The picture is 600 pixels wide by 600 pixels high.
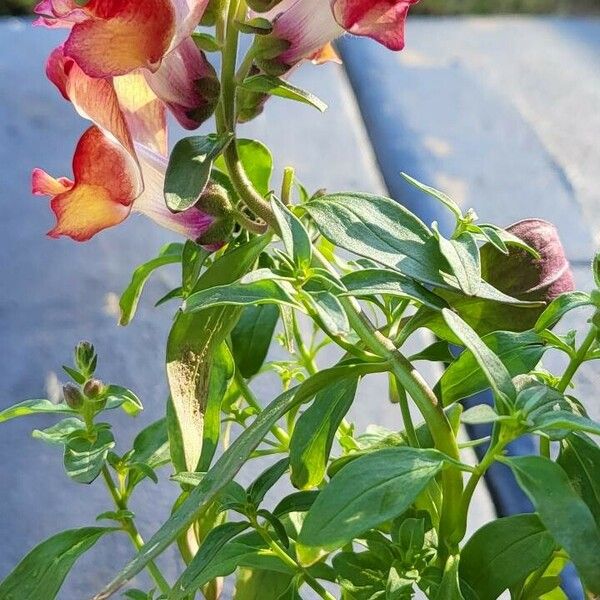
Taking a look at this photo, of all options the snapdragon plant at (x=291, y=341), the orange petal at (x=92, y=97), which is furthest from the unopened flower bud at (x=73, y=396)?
the orange petal at (x=92, y=97)

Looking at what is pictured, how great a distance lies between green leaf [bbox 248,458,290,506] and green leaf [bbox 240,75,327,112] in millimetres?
138

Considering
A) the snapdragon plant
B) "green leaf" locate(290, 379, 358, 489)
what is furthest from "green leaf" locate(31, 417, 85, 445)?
"green leaf" locate(290, 379, 358, 489)

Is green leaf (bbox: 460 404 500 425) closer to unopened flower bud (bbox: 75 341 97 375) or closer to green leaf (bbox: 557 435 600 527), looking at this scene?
green leaf (bbox: 557 435 600 527)

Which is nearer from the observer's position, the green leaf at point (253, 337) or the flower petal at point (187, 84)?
the flower petal at point (187, 84)

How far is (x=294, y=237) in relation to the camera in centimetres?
33

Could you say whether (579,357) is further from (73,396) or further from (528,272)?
(73,396)

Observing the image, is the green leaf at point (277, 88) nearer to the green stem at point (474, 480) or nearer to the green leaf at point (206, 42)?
the green leaf at point (206, 42)

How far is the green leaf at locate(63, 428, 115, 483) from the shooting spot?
0.37 m

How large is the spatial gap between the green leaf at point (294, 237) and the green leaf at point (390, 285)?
0.06 ft

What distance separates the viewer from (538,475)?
28 centimetres

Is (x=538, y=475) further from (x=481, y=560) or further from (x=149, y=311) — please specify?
(x=149, y=311)

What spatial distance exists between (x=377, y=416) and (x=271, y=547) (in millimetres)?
361

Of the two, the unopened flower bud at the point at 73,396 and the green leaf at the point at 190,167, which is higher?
the green leaf at the point at 190,167

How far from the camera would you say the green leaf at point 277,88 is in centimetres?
33
